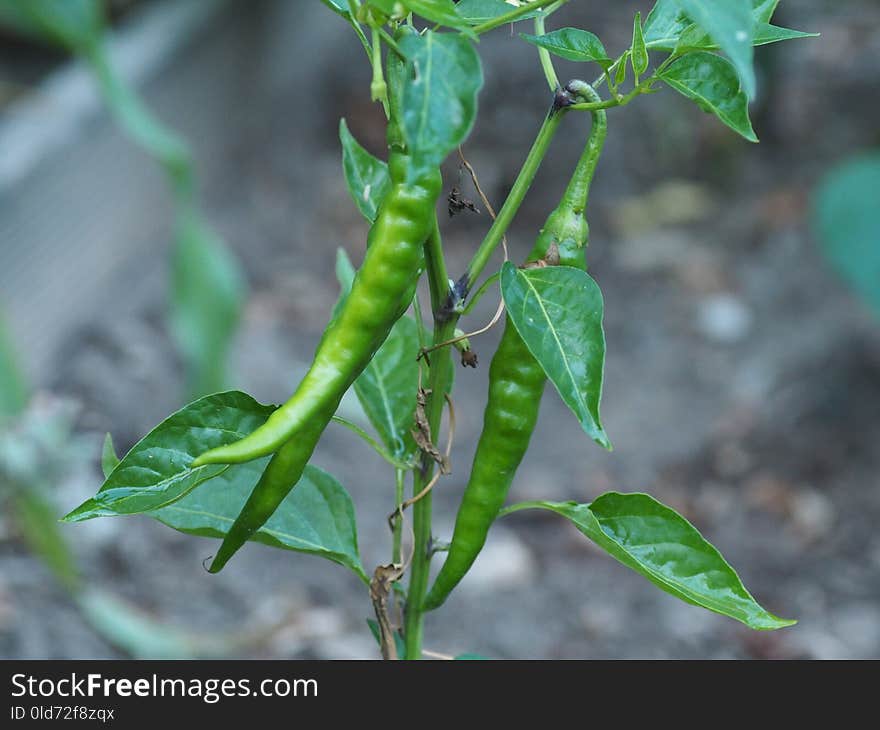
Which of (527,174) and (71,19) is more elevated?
(71,19)

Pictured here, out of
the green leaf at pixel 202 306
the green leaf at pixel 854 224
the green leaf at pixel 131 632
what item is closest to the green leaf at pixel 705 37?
the green leaf at pixel 131 632

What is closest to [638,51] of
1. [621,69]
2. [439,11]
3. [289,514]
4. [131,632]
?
[621,69]

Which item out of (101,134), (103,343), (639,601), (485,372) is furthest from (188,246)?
(639,601)

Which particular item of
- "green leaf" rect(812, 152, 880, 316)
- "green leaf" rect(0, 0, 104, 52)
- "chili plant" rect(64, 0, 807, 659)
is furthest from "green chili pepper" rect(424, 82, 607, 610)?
"green leaf" rect(812, 152, 880, 316)

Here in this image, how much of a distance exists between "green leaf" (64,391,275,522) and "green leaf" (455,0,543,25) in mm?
223

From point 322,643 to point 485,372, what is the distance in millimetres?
780

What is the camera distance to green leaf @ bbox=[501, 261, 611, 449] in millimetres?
512

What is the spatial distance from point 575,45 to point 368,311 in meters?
0.17

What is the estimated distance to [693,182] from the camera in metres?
2.62

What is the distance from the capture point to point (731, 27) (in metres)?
0.43

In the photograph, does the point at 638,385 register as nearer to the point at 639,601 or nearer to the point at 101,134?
the point at 639,601

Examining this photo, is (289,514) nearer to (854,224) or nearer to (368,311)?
(368,311)

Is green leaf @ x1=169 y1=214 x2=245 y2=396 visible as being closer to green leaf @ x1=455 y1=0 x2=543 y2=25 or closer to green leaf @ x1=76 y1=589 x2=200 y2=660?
green leaf @ x1=76 y1=589 x2=200 y2=660

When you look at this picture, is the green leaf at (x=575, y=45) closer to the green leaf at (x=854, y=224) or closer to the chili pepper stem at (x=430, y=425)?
the chili pepper stem at (x=430, y=425)
